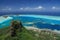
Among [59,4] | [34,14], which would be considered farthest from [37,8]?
[59,4]

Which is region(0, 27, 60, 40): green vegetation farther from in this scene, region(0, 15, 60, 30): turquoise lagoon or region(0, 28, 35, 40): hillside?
region(0, 15, 60, 30): turquoise lagoon

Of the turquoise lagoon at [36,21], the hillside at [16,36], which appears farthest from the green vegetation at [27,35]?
the turquoise lagoon at [36,21]

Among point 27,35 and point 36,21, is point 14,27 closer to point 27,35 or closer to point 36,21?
point 27,35

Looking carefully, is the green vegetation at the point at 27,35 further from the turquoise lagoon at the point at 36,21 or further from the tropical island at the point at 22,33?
the turquoise lagoon at the point at 36,21

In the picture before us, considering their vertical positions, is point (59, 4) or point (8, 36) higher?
point (59, 4)

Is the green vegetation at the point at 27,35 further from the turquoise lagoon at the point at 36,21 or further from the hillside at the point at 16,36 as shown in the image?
the turquoise lagoon at the point at 36,21

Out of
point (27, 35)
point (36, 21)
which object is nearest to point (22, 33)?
point (27, 35)

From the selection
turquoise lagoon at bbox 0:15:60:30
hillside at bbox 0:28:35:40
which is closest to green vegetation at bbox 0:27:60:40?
hillside at bbox 0:28:35:40

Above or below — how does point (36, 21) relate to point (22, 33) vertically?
above

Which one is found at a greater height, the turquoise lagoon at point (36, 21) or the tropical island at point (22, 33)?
the turquoise lagoon at point (36, 21)

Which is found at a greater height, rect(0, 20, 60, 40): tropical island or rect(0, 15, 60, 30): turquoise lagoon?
rect(0, 15, 60, 30): turquoise lagoon

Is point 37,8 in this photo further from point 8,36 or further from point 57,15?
point 8,36
